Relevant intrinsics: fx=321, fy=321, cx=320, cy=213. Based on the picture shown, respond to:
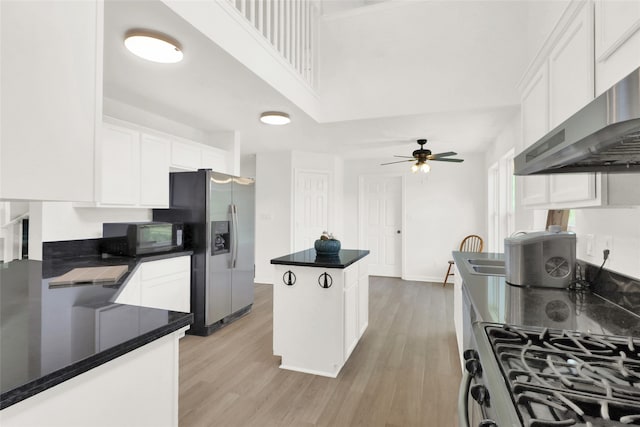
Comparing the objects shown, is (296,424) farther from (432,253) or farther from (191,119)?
(432,253)

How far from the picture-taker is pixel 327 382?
243 centimetres

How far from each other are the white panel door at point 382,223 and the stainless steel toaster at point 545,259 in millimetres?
4712

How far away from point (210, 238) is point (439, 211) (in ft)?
14.2

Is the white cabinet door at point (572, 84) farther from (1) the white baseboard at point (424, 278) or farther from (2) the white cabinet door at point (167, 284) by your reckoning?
(1) the white baseboard at point (424, 278)

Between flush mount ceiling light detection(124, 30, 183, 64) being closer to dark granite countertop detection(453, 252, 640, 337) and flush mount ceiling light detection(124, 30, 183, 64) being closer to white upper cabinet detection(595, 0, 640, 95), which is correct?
white upper cabinet detection(595, 0, 640, 95)

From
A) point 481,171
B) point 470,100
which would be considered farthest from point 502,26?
point 481,171

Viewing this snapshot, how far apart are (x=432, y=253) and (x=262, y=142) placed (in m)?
3.72

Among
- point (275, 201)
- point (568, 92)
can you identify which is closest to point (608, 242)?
point (568, 92)

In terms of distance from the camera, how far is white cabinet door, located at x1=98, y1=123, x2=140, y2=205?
8.99ft

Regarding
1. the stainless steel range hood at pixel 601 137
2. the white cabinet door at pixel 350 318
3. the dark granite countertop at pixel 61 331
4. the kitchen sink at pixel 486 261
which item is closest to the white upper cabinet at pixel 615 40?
the stainless steel range hood at pixel 601 137

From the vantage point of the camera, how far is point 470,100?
331 cm

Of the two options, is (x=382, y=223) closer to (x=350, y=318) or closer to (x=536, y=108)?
(x=350, y=318)

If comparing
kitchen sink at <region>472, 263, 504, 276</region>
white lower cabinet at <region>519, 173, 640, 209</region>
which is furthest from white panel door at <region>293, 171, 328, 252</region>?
white lower cabinet at <region>519, 173, 640, 209</region>

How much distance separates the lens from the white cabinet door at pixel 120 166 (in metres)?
2.74
